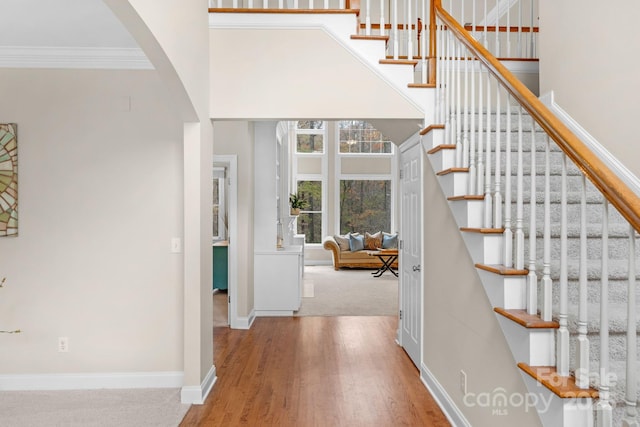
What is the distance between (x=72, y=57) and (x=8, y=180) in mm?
1115

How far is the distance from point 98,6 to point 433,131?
2.40 meters

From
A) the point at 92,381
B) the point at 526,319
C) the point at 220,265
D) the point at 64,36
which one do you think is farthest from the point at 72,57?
the point at 220,265

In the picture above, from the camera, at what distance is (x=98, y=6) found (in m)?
2.62

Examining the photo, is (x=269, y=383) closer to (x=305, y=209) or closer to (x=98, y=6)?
(x=98, y=6)

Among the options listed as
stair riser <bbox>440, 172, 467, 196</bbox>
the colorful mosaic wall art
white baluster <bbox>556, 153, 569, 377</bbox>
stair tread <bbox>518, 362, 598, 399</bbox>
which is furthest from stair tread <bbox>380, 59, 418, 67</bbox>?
the colorful mosaic wall art

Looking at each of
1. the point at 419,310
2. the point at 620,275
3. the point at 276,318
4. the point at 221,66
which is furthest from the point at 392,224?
the point at 620,275

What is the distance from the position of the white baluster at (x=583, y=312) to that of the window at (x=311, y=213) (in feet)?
31.4

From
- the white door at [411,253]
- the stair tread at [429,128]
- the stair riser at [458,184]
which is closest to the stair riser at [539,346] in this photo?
the stair riser at [458,184]

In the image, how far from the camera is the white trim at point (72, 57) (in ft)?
10.8

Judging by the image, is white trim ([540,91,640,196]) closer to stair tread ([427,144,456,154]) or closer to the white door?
stair tread ([427,144,456,154])

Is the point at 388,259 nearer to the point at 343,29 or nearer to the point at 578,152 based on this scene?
the point at 343,29

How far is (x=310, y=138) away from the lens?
36.6 feet

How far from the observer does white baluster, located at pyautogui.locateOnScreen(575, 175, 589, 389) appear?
144cm

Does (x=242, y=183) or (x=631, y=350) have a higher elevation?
(x=242, y=183)
